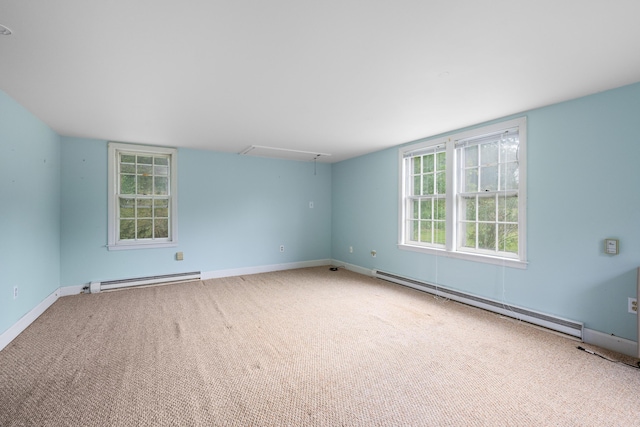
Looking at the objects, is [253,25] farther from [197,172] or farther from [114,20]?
[197,172]

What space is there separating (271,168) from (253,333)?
3526mm

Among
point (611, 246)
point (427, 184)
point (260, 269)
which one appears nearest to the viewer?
point (611, 246)

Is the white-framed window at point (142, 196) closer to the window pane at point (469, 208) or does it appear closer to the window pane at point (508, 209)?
the window pane at point (469, 208)

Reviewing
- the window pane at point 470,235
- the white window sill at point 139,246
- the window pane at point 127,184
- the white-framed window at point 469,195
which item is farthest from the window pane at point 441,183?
the window pane at point 127,184

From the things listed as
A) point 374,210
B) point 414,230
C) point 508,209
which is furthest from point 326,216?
point 508,209

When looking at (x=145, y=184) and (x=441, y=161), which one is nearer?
(x=441, y=161)

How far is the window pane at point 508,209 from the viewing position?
11.0 feet

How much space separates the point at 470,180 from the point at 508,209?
0.62 metres

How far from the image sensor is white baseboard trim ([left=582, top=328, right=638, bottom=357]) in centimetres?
248

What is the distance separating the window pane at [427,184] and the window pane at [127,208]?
4557mm

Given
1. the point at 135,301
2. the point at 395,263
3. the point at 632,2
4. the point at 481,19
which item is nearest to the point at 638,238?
the point at 632,2

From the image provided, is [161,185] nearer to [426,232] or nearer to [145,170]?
[145,170]

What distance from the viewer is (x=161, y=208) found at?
489cm

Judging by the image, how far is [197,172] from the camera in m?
5.07
